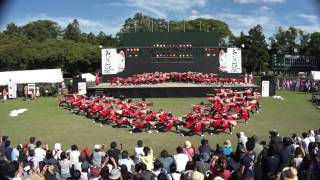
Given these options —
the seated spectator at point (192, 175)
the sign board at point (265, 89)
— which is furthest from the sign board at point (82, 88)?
the seated spectator at point (192, 175)

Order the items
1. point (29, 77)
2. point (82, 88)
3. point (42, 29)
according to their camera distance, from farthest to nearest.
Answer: point (42, 29) → point (29, 77) → point (82, 88)

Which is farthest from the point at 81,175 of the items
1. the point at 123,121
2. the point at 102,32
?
the point at 102,32

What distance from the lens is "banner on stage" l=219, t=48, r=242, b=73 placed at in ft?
113

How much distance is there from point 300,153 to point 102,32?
6986 cm

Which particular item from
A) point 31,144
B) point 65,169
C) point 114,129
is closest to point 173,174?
point 65,169

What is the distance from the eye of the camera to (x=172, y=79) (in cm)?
3356

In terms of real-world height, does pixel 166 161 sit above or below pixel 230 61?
below

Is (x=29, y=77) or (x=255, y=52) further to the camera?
(x=255, y=52)

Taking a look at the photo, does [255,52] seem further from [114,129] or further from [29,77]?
[114,129]

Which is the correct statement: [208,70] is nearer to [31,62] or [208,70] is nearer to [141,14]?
[31,62]

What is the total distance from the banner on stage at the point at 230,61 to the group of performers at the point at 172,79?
1282 mm

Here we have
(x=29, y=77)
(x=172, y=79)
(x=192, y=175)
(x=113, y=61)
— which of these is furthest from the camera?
(x=113, y=61)

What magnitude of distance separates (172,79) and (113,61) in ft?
15.8

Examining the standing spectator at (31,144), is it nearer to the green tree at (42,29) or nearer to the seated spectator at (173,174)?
the seated spectator at (173,174)
